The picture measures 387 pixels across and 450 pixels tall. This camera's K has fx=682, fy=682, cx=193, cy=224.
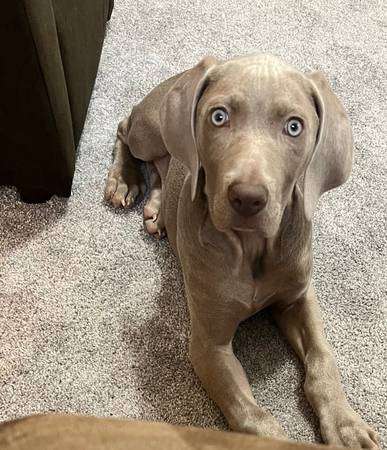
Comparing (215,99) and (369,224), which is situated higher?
(215,99)

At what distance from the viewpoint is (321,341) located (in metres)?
1.87

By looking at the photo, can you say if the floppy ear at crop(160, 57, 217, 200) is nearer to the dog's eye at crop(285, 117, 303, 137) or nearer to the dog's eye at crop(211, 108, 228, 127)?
the dog's eye at crop(211, 108, 228, 127)

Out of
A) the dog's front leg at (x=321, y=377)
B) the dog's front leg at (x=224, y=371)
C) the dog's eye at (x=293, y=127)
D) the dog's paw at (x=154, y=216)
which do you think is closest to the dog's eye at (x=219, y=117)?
the dog's eye at (x=293, y=127)

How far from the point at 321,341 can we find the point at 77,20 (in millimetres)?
1313

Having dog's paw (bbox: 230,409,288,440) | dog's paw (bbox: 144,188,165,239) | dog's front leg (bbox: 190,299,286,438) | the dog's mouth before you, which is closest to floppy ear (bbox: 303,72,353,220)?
the dog's mouth

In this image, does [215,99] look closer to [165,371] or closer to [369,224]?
[165,371]

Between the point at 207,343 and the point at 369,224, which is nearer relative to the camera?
the point at 207,343

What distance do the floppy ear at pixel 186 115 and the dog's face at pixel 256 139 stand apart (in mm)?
41

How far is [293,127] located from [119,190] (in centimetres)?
97

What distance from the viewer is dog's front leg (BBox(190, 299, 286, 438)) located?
5.61 feet

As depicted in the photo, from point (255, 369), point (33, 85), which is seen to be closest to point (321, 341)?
point (255, 369)

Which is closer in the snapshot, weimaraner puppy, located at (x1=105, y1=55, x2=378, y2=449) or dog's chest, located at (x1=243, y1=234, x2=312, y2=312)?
weimaraner puppy, located at (x1=105, y1=55, x2=378, y2=449)

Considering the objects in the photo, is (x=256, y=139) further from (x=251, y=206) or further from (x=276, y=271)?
(x=276, y=271)

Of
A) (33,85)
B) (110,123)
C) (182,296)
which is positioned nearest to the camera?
(33,85)
